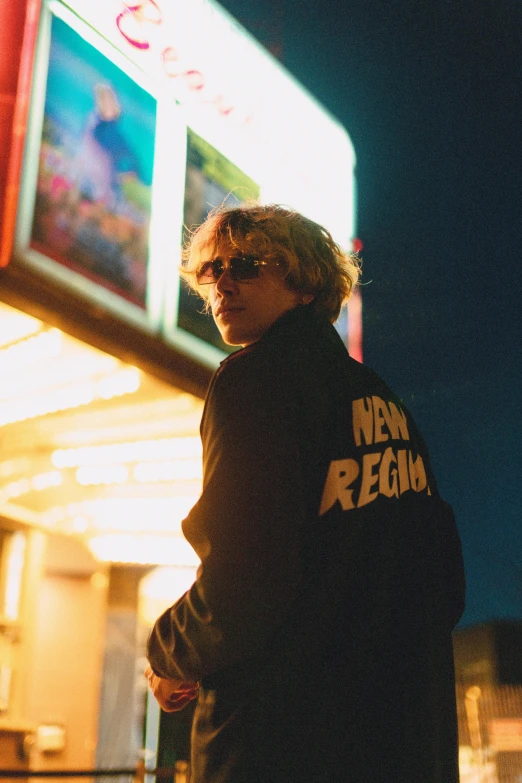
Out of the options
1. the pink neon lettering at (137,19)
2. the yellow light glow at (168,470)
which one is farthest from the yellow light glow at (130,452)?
the pink neon lettering at (137,19)

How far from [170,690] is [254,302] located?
3.23ft

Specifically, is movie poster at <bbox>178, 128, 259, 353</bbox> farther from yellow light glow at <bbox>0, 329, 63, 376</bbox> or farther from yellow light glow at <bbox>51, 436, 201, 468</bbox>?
yellow light glow at <bbox>51, 436, 201, 468</bbox>

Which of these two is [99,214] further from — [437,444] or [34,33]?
[437,444]

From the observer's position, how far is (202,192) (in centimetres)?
639

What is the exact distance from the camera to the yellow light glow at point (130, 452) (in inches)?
275

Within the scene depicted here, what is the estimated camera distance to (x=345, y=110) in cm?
1438

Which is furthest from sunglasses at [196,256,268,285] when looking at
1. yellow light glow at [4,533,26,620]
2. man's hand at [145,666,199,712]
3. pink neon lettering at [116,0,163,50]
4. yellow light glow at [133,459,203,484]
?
yellow light glow at [4,533,26,620]

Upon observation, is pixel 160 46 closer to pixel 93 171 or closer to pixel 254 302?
pixel 93 171

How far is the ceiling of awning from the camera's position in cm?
558

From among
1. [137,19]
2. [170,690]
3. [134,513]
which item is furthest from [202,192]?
[170,690]

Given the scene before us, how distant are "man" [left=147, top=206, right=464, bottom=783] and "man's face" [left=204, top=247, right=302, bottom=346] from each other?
339 millimetres

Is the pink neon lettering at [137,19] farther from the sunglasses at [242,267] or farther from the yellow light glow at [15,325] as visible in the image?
the sunglasses at [242,267]

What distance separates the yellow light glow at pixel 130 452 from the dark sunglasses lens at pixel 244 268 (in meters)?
4.57

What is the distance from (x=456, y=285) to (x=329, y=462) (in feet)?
56.1
